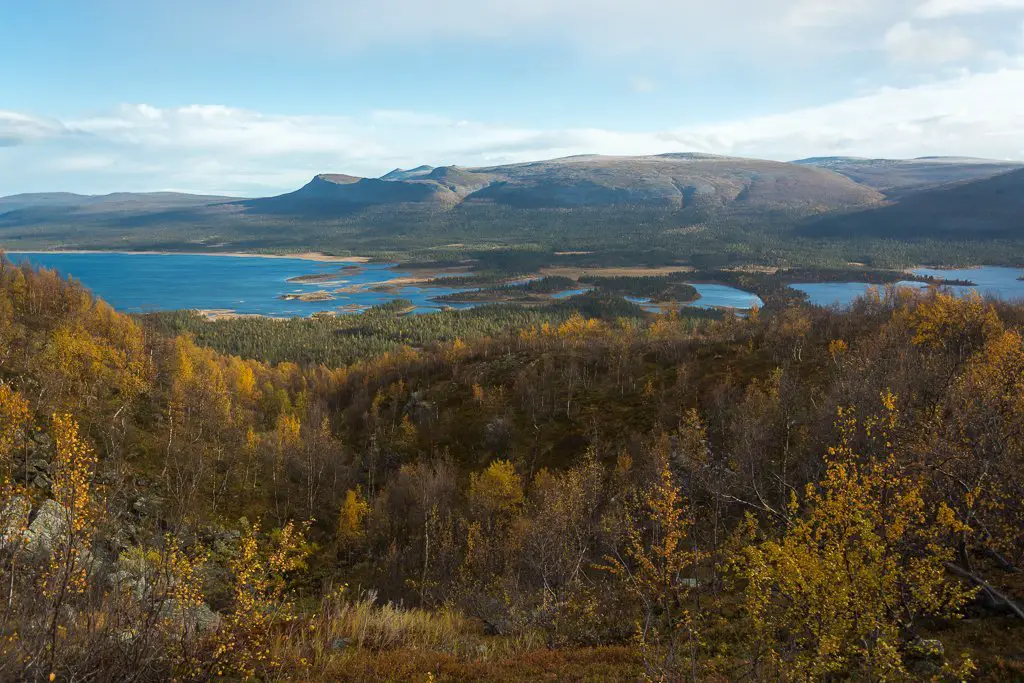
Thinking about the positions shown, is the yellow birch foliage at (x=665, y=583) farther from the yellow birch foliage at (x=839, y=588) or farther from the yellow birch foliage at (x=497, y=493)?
the yellow birch foliage at (x=497, y=493)

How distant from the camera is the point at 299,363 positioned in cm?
16675

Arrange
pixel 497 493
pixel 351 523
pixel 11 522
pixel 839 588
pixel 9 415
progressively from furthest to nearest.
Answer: pixel 351 523 < pixel 497 493 < pixel 9 415 < pixel 11 522 < pixel 839 588

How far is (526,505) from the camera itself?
173 ft

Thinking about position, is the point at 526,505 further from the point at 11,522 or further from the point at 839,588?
the point at 11,522

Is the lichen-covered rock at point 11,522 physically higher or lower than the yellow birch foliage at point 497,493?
higher

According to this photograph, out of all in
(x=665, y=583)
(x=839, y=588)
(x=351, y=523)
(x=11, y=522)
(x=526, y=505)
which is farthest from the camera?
(x=351, y=523)

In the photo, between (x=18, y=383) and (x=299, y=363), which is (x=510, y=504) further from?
(x=299, y=363)

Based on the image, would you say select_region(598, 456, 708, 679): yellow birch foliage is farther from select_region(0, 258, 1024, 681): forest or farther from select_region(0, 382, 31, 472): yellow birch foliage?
select_region(0, 382, 31, 472): yellow birch foliage

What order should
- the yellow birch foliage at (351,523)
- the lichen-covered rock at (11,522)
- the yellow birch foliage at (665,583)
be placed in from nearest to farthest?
the lichen-covered rock at (11,522)
the yellow birch foliage at (665,583)
the yellow birch foliage at (351,523)

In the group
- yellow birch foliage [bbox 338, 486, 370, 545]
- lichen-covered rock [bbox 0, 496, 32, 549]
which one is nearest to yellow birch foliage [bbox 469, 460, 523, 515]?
yellow birch foliage [bbox 338, 486, 370, 545]

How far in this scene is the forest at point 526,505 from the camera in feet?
46.5

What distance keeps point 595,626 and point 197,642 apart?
14817 mm

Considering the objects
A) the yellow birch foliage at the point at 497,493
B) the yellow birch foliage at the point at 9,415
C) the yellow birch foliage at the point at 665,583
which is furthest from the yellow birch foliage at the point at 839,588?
the yellow birch foliage at the point at 497,493

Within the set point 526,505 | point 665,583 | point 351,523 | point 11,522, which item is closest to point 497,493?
point 526,505
